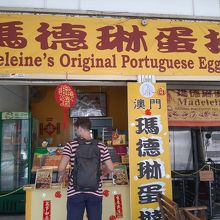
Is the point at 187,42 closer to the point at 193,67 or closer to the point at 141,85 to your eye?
the point at 193,67

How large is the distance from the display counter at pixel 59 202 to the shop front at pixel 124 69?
0.02m

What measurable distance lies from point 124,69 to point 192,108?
1.52 m

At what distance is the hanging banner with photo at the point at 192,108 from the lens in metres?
5.35

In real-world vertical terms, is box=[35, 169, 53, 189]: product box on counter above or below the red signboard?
above

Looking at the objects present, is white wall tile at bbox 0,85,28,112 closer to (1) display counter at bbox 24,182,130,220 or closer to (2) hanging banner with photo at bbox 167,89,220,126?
(1) display counter at bbox 24,182,130,220

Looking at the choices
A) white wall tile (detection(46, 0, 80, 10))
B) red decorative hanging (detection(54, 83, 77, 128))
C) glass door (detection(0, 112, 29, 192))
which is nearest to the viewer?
red decorative hanging (detection(54, 83, 77, 128))

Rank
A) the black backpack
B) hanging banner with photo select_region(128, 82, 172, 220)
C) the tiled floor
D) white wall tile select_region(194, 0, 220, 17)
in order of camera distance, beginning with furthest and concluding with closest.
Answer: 1. the tiled floor
2. white wall tile select_region(194, 0, 220, 17)
3. hanging banner with photo select_region(128, 82, 172, 220)
4. the black backpack

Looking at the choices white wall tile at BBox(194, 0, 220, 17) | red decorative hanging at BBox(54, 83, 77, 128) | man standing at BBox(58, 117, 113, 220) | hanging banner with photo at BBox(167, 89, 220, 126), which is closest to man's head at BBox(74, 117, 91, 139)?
man standing at BBox(58, 117, 113, 220)

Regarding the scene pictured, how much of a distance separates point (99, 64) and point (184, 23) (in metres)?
1.73

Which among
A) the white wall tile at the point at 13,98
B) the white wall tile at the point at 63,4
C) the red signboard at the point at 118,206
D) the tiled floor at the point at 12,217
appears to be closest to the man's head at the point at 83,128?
the red signboard at the point at 118,206

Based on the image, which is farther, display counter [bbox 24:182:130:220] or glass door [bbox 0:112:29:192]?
glass door [bbox 0:112:29:192]

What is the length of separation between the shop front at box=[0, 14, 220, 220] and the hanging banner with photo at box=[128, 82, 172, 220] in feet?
0.05

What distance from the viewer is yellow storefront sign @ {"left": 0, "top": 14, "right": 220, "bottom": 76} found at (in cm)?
472

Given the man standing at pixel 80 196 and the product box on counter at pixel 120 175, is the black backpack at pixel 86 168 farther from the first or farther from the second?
the product box on counter at pixel 120 175
